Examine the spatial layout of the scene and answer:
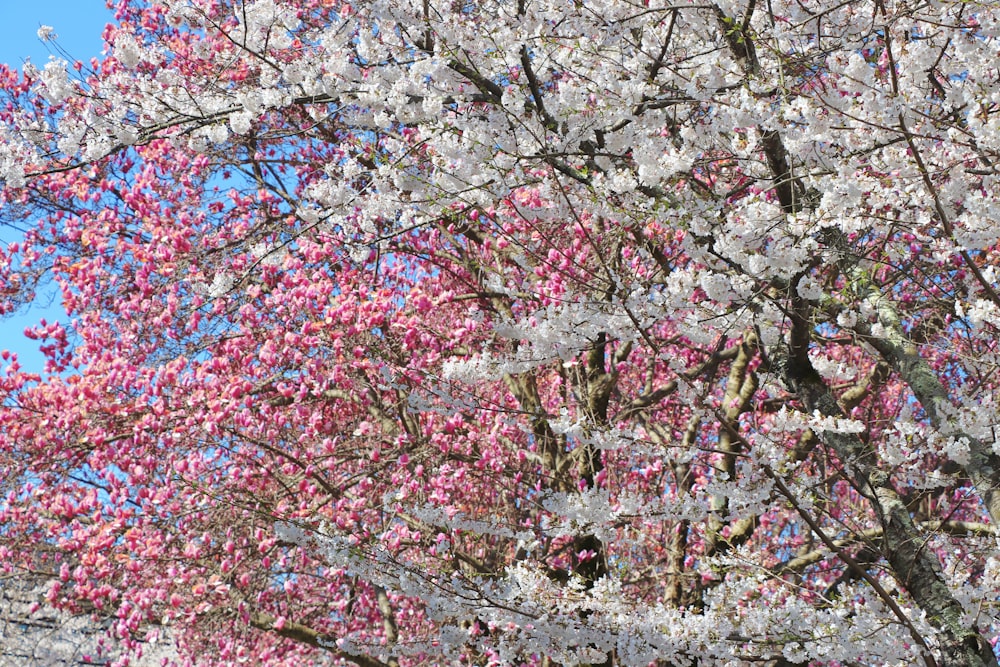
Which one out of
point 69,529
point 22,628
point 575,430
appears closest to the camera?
point 575,430

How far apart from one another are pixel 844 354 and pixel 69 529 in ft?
21.2

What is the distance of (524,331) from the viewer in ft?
16.5

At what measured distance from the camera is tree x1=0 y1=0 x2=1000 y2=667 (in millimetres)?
3812

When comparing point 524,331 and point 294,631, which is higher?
point 524,331

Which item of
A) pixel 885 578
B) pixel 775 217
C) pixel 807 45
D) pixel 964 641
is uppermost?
pixel 807 45

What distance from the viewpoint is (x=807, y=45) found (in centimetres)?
467

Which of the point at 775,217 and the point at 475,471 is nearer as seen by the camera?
the point at 775,217

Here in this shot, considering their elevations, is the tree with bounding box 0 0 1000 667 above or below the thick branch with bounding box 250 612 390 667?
above

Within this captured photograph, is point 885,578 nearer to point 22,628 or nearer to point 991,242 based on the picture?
point 991,242

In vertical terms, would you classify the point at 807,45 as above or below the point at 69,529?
above

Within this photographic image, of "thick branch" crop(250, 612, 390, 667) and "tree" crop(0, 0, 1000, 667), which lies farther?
"thick branch" crop(250, 612, 390, 667)

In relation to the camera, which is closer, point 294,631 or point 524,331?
point 524,331

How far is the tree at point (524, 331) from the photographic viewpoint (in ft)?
12.5

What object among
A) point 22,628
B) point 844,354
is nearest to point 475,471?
point 844,354
